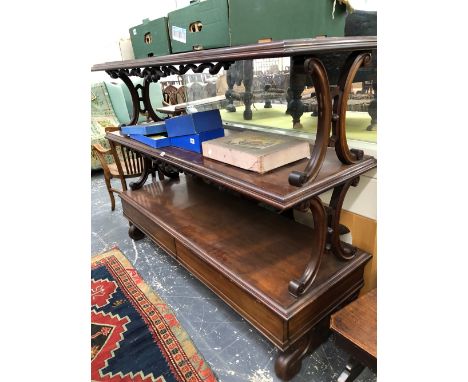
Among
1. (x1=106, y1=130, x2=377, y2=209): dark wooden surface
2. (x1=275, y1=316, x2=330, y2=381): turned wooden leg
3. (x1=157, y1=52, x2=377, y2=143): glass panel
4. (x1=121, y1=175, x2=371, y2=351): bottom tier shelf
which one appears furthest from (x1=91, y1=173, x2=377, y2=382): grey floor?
(x1=157, y1=52, x2=377, y2=143): glass panel

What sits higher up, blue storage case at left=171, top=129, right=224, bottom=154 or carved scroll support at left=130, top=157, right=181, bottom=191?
blue storage case at left=171, top=129, right=224, bottom=154

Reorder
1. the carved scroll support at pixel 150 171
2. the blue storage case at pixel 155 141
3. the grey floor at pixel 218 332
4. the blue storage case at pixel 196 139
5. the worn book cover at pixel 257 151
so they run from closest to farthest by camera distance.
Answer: the worn book cover at pixel 257 151 → the grey floor at pixel 218 332 → the blue storage case at pixel 196 139 → the blue storage case at pixel 155 141 → the carved scroll support at pixel 150 171

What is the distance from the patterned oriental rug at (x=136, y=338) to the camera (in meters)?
1.12

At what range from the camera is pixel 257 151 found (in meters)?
0.98

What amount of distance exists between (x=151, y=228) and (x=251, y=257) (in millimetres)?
711

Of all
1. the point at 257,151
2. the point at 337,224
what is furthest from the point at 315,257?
the point at 257,151

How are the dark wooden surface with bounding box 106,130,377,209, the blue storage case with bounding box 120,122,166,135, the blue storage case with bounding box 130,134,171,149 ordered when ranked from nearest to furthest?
the dark wooden surface with bounding box 106,130,377,209 → the blue storage case with bounding box 130,134,171,149 → the blue storage case with bounding box 120,122,166,135

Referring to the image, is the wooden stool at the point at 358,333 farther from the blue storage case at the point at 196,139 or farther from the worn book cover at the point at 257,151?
the blue storage case at the point at 196,139

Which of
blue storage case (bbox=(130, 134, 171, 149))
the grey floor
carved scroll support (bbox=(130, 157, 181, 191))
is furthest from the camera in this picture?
carved scroll support (bbox=(130, 157, 181, 191))

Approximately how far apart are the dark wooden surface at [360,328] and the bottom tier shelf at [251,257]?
94mm

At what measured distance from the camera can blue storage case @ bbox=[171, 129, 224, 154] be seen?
1241mm

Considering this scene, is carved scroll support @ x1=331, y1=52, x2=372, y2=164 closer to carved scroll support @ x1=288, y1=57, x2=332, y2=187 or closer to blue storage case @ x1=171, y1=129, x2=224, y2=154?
carved scroll support @ x1=288, y1=57, x2=332, y2=187

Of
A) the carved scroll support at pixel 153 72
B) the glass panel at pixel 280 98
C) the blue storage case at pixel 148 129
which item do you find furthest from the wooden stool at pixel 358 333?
the blue storage case at pixel 148 129
